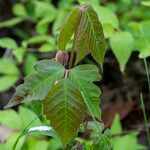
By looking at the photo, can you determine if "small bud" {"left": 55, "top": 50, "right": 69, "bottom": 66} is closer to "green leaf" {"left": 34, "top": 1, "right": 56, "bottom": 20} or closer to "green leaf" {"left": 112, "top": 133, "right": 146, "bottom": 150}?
"green leaf" {"left": 112, "top": 133, "right": 146, "bottom": 150}

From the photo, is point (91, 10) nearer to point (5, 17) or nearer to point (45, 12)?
point (45, 12)

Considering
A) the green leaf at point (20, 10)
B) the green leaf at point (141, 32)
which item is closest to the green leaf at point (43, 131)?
the green leaf at point (141, 32)

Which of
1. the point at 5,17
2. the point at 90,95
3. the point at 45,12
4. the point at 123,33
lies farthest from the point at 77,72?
the point at 5,17

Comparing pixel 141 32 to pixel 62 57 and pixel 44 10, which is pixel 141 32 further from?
pixel 62 57

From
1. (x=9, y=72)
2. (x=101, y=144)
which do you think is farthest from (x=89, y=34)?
(x=9, y=72)

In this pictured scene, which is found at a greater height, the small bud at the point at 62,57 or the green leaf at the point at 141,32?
the small bud at the point at 62,57

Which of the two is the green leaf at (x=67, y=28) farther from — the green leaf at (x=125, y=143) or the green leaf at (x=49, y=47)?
the green leaf at (x=49, y=47)
